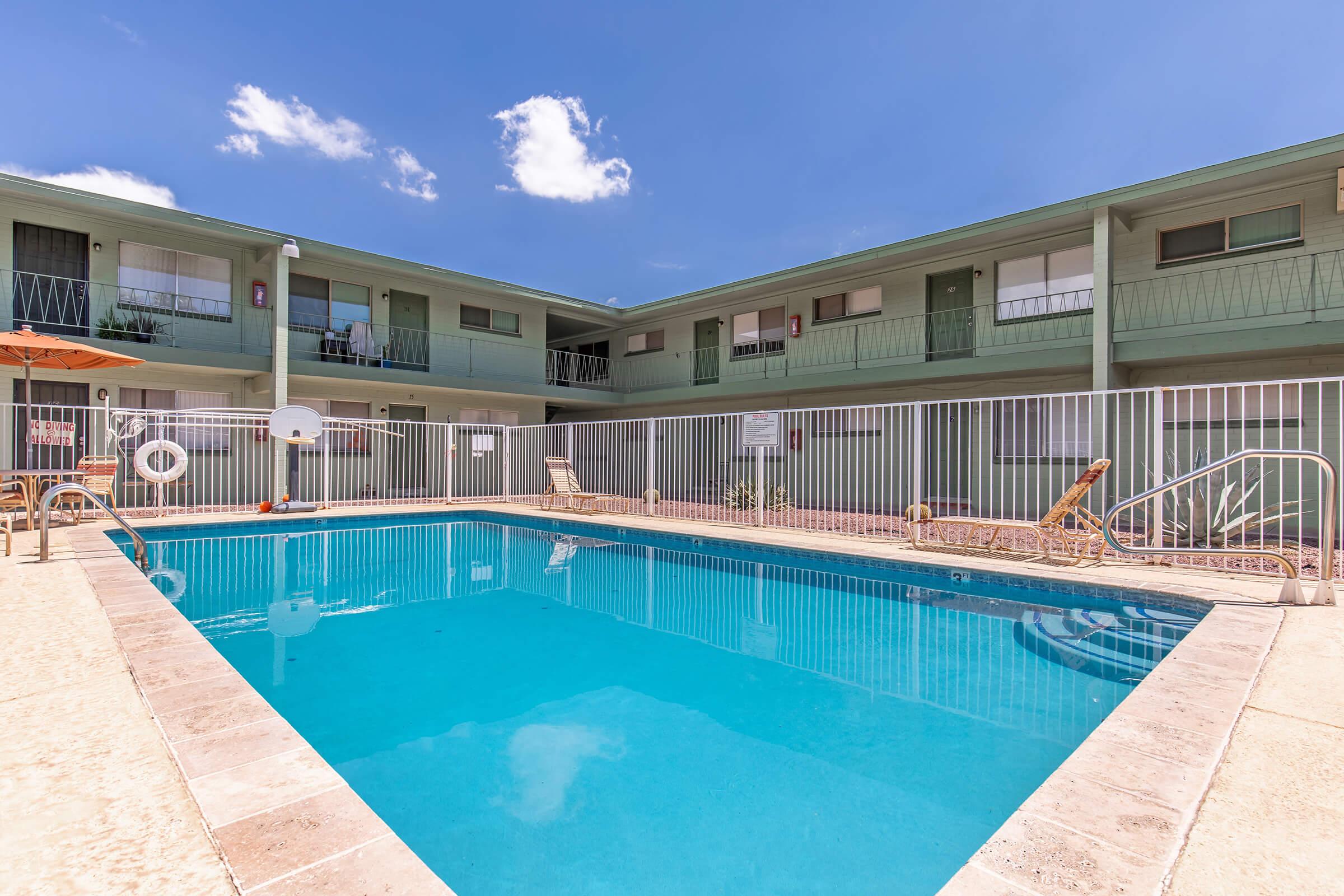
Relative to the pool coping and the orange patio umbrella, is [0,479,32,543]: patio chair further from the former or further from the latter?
the pool coping

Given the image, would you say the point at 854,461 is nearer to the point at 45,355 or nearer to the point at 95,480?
the point at 95,480

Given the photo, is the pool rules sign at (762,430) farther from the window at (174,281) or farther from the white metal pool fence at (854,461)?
the window at (174,281)

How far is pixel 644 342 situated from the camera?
2019 centimetres

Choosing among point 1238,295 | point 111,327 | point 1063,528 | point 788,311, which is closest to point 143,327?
point 111,327

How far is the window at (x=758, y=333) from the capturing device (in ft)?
55.4

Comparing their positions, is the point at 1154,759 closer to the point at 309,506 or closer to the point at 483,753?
the point at 483,753

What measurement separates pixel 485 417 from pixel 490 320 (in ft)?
9.05

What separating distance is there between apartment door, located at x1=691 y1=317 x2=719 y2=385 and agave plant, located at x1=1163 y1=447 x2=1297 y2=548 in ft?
37.0

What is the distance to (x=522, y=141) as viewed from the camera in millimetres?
50500

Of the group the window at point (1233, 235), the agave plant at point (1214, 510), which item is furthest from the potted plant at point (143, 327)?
the window at point (1233, 235)

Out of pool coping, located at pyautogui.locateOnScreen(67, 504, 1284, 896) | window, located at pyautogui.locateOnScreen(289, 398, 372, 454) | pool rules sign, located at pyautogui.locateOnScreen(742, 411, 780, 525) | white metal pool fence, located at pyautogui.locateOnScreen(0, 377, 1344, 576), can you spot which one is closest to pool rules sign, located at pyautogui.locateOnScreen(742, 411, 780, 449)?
pool rules sign, located at pyautogui.locateOnScreen(742, 411, 780, 525)

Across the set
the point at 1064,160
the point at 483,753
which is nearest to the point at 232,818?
the point at 483,753

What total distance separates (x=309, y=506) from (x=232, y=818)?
11631 millimetres

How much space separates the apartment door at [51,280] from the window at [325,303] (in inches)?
138
